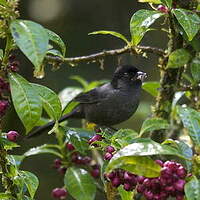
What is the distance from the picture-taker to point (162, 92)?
10.1 ft

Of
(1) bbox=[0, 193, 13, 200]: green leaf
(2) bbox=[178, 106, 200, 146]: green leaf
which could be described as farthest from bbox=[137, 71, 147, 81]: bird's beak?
(1) bbox=[0, 193, 13, 200]: green leaf

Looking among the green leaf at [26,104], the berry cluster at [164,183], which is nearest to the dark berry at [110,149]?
the berry cluster at [164,183]

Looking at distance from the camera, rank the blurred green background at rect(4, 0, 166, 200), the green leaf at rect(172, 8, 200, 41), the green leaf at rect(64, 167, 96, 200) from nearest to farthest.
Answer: the green leaf at rect(172, 8, 200, 41) < the green leaf at rect(64, 167, 96, 200) < the blurred green background at rect(4, 0, 166, 200)

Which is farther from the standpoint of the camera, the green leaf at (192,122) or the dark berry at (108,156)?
the green leaf at (192,122)

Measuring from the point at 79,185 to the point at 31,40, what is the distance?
3.83ft

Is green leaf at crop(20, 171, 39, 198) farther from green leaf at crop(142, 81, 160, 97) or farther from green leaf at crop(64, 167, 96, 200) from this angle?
green leaf at crop(142, 81, 160, 97)

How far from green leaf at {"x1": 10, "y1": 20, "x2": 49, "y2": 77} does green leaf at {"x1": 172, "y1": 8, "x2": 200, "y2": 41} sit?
822 mm

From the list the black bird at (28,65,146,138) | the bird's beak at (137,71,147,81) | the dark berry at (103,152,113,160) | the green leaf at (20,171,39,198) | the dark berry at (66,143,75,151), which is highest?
the dark berry at (103,152,113,160)

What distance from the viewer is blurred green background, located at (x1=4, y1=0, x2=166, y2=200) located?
6.26 meters

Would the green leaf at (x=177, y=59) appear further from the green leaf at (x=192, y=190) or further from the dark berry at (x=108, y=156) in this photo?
the green leaf at (x=192, y=190)

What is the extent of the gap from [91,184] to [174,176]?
3.75 ft

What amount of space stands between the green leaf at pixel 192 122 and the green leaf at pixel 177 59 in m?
0.68

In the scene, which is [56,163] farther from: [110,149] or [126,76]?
[126,76]

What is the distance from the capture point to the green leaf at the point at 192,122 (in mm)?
1933
